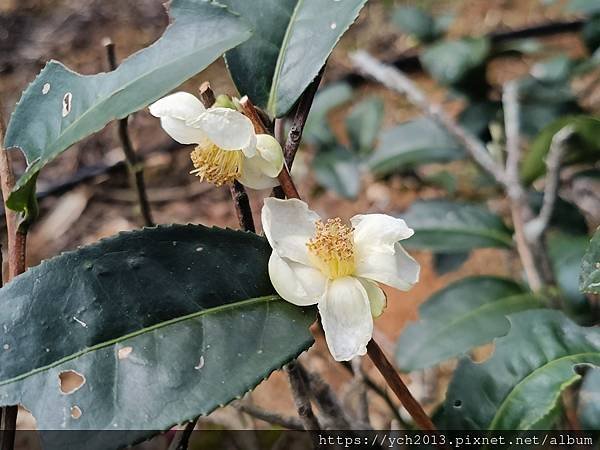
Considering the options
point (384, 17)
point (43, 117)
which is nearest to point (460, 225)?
point (43, 117)

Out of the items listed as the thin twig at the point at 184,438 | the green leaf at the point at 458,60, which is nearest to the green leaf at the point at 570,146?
the green leaf at the point at 458,60

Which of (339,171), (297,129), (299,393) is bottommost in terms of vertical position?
(339,171)

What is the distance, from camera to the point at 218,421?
3.25 feet

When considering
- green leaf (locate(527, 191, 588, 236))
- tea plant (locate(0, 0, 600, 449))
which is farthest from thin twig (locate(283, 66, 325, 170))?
green leaf (locate(527, 191, 588, 236))

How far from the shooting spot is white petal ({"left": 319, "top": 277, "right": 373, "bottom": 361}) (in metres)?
0.46

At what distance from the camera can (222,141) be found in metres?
0.45

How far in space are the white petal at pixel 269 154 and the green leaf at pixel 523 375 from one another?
0.33 metres

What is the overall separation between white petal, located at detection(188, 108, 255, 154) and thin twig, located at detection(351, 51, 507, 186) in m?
0.63

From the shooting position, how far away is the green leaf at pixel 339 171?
1.37m

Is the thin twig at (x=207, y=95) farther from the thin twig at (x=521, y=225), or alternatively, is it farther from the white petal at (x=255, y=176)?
the thin twig at (x=521, y=225)

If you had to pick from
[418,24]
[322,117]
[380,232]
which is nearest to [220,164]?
[380,232]

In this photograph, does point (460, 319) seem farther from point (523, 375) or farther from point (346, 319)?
point (346, 319)

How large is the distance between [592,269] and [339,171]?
0.91 m

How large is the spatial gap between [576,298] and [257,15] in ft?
2.17
